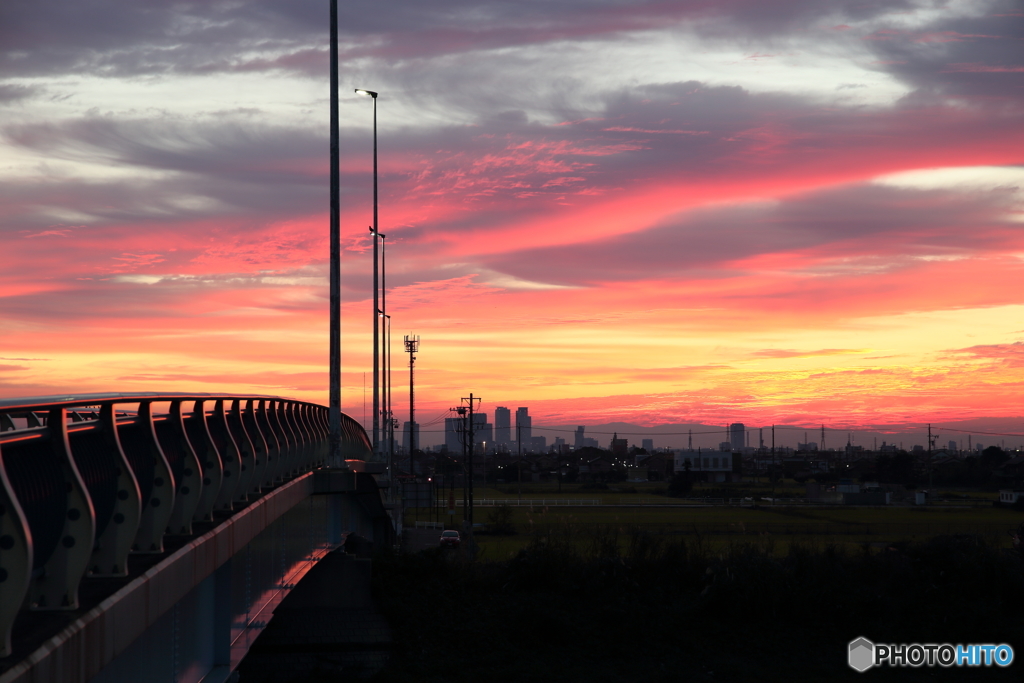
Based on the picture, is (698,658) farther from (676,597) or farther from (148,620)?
(148,620)

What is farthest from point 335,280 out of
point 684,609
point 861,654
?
point 861,654

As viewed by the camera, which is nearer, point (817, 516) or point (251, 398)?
point (251, 398)

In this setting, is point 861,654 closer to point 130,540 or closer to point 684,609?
point 684,609

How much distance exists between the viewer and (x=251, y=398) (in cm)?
1312

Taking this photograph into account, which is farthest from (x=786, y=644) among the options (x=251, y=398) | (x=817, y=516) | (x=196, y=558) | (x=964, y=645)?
(x=817, y=516)

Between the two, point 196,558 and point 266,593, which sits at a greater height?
point 196,558

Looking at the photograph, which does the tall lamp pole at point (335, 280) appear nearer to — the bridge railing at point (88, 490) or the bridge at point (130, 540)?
the bridge at point (130, 540)

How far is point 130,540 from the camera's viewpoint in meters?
6.70

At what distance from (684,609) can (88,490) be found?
28082 mm

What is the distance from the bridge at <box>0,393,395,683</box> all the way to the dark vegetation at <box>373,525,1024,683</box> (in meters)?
14.1

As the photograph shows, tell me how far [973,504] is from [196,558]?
112218 millimetres

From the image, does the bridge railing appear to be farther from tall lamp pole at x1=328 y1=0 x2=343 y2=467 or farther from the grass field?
the grass field

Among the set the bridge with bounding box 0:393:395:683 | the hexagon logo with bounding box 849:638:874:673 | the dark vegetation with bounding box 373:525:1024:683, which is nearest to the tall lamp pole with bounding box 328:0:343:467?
the bridge with bounding box 0:393:395:683

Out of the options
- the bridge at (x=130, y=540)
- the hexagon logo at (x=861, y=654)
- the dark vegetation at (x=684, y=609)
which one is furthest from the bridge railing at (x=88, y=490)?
the hexagon logo at (x=861, y=654)
